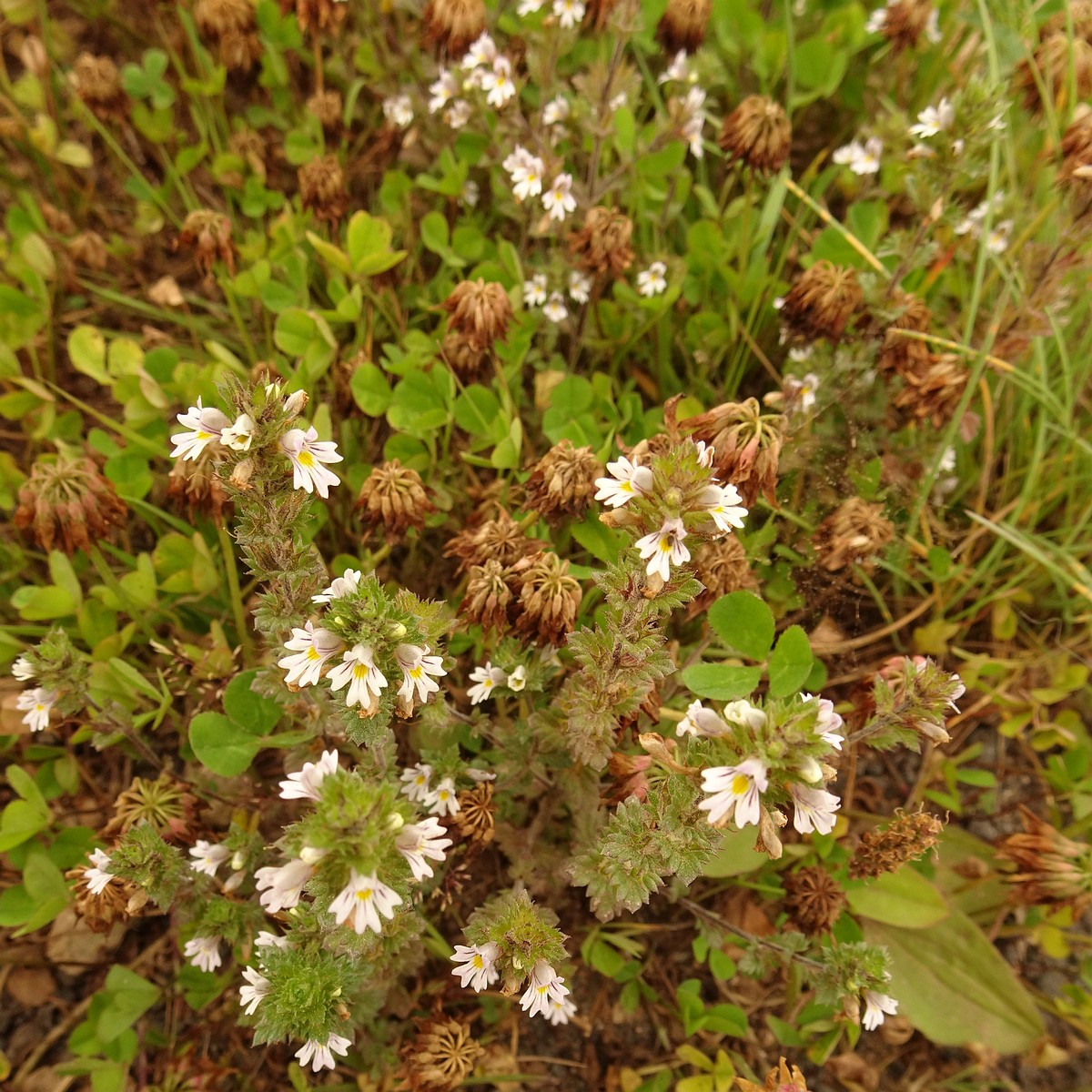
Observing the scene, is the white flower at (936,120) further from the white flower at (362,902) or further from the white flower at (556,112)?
the white flower at (362,902)

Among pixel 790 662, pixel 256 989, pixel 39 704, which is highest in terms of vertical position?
pixel 790 662

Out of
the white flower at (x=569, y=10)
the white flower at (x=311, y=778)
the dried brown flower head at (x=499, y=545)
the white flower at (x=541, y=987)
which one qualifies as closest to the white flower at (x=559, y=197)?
the white flower at (x=569, y=10)

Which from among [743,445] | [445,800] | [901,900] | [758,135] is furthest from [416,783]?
[758,135]

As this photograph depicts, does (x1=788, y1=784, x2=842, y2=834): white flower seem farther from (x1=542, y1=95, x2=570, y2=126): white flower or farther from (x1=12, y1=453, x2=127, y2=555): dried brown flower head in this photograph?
(x1=542, y1=95, x2=570, y2=126): white flower

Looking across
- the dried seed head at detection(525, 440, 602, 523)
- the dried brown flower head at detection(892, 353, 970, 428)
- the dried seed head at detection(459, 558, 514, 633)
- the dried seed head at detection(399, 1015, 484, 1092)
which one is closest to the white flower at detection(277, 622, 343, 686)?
the dried seed head at detection(459, 558, 514, 633)

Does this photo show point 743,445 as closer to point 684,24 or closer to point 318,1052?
point 318,1052

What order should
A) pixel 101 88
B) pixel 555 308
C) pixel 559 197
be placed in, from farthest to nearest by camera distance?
pixel 101 88
pixel 555 308
pixel 559 197

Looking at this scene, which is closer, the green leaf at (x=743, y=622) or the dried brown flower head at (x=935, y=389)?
the green leaf at (x=743, y=622)
